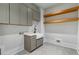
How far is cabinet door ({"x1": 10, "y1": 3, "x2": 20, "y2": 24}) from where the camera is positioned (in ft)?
6.19

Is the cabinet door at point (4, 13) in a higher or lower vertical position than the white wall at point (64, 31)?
higher

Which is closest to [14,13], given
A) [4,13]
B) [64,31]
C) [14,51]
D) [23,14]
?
[4,13]

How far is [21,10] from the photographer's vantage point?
2.30 meters

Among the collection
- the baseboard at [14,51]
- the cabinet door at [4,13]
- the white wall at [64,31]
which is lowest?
the baseboard at [14,51]

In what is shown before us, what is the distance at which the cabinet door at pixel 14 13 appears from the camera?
189 cm

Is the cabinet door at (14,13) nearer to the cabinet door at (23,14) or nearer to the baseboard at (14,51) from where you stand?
the cabinet door at (23,14)

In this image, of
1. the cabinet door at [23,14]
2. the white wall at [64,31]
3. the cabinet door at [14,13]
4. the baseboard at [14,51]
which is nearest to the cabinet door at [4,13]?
the cabinet door at [14,13]

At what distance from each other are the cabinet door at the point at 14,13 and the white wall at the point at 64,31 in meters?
2.30

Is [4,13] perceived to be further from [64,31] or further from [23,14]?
[64,31]

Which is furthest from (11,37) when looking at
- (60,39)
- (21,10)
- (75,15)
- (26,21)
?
(75,15)

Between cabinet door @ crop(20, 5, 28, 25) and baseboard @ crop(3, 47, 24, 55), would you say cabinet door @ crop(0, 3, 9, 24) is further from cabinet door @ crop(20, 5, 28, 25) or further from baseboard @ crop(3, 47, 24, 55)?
baseboard @ crop(3, 47, 24, 55)

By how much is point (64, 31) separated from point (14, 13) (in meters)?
2.59

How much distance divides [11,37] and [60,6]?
2983mm

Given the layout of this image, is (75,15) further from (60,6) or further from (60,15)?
(60,6)
